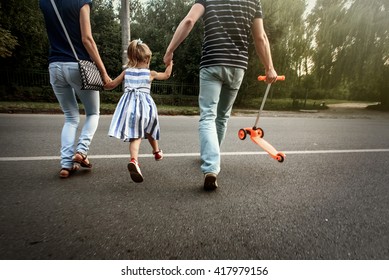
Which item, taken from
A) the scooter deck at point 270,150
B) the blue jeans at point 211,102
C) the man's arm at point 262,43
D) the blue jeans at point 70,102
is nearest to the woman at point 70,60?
the blue jeans at point 70,102

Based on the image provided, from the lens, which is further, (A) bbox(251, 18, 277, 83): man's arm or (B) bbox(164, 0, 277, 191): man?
(A) bbox(251, 18, 277, 83): man's arm

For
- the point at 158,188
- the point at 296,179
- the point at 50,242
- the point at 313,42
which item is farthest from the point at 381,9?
the point at 50,242

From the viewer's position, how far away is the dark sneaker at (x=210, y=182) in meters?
2.35

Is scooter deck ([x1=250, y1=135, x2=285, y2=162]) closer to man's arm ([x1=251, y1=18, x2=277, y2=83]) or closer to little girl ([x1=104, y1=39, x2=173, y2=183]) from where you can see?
man's arm ([x1=251, y1=18, x2=277, y2=83])

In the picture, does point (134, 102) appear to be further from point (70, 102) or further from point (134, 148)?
point (70, 102)

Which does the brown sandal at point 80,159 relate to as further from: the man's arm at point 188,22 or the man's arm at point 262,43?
the man's arm at point 262,43

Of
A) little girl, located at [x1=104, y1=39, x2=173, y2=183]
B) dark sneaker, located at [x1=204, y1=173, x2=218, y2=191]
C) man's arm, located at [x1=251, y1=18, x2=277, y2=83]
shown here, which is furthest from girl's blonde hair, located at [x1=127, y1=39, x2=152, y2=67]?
dark sneaker, located at [x1=204, y1=173, x2=218, y2=191]

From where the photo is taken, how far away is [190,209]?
2041 millimetres

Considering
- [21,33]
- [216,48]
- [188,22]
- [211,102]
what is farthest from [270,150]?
[21,33]

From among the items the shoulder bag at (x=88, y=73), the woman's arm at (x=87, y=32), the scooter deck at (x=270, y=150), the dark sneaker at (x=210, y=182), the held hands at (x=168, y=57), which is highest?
the woman's arm at (x=87, y=32)

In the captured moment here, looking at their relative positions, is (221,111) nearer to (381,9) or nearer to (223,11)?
(223,11)

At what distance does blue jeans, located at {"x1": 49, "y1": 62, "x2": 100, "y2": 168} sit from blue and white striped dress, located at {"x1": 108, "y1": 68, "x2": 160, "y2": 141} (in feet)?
1.22

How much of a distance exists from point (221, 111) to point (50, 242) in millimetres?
1995

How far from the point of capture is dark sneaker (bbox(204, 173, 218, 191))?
2.35m
